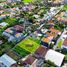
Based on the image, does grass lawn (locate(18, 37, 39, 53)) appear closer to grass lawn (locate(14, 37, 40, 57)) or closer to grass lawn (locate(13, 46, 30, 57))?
grass lawn (locate(14, 37, 40, 57))

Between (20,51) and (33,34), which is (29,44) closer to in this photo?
(20,51)

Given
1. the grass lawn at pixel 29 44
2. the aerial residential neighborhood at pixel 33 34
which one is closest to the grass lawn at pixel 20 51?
the aerial residential neighborhood at pixel 33 34

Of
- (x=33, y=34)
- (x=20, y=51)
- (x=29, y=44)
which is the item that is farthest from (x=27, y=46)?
(x=33, y=34)

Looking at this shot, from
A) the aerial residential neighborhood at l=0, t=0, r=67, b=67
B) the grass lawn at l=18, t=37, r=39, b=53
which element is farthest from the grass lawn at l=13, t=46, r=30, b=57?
the grass lawn at l=18, t=37, r=39, b=53

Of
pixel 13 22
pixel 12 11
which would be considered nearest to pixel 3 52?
pixel 13 22

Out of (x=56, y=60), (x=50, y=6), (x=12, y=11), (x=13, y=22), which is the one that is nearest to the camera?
(x=56, y=60)

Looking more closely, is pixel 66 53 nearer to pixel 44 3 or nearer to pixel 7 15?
pixel 7 15

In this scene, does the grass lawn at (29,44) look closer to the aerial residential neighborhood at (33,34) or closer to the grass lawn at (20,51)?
the aerial residential neighborhood at (33,34)
